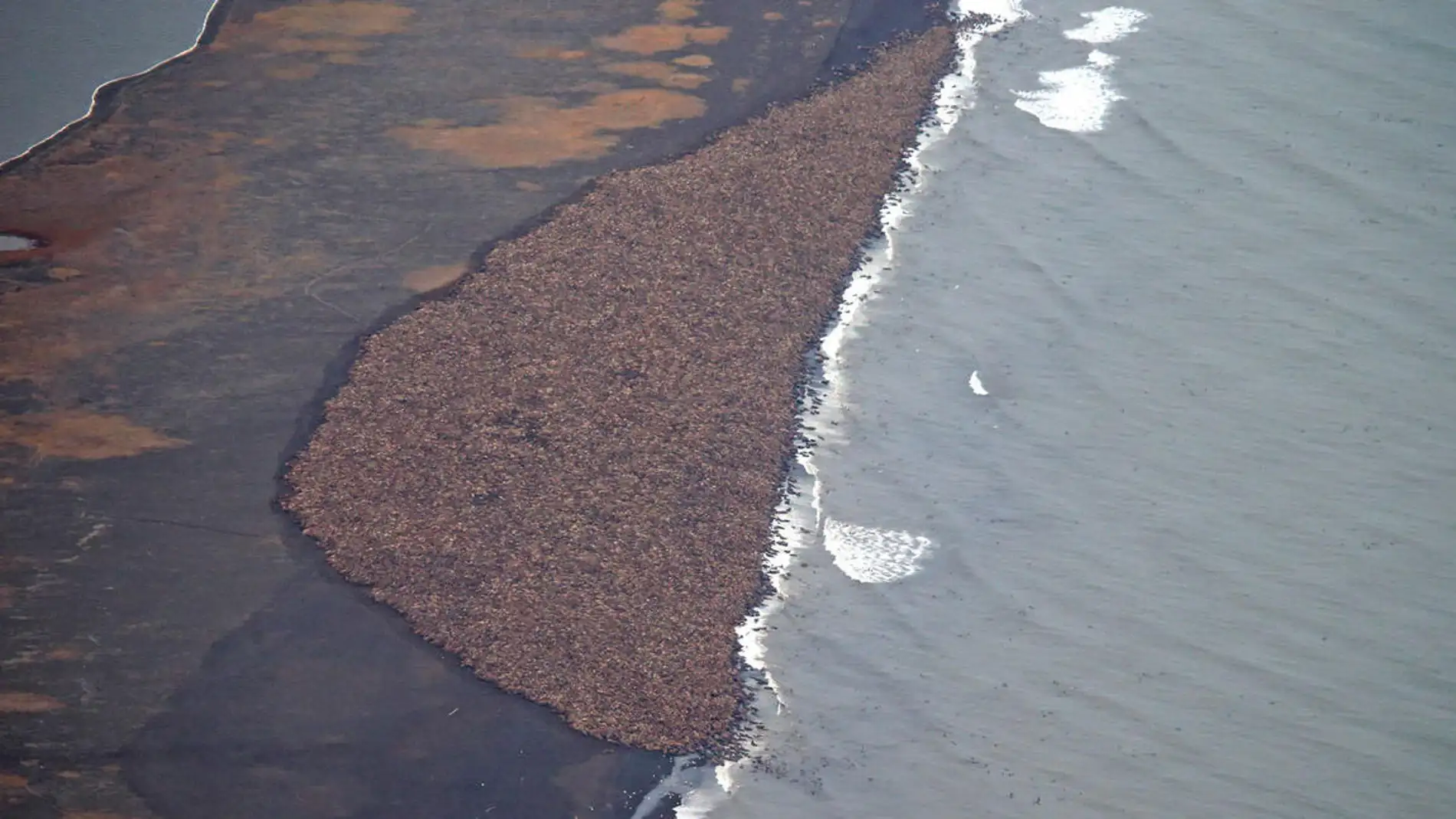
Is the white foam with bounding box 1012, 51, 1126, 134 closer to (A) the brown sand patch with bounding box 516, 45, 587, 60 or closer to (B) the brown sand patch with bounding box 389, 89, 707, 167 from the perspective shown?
(B) the brown sand patch with bounding box 389, 89, 707, 167

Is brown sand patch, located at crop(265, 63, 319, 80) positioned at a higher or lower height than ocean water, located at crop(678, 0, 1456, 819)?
higher

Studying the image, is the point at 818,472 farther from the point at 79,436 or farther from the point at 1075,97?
the point at 1075,97

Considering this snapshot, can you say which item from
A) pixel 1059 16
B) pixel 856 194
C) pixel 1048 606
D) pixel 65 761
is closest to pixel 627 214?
pixel 856 194

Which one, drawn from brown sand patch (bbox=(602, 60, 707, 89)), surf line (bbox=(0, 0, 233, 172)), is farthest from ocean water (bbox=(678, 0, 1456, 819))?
surf line (bbox=(0, 0, 233, 172))

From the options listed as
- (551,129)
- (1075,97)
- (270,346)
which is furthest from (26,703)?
(1075,97)

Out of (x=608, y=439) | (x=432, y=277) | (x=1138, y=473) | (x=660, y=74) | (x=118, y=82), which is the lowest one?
(x=1138, y=473)
